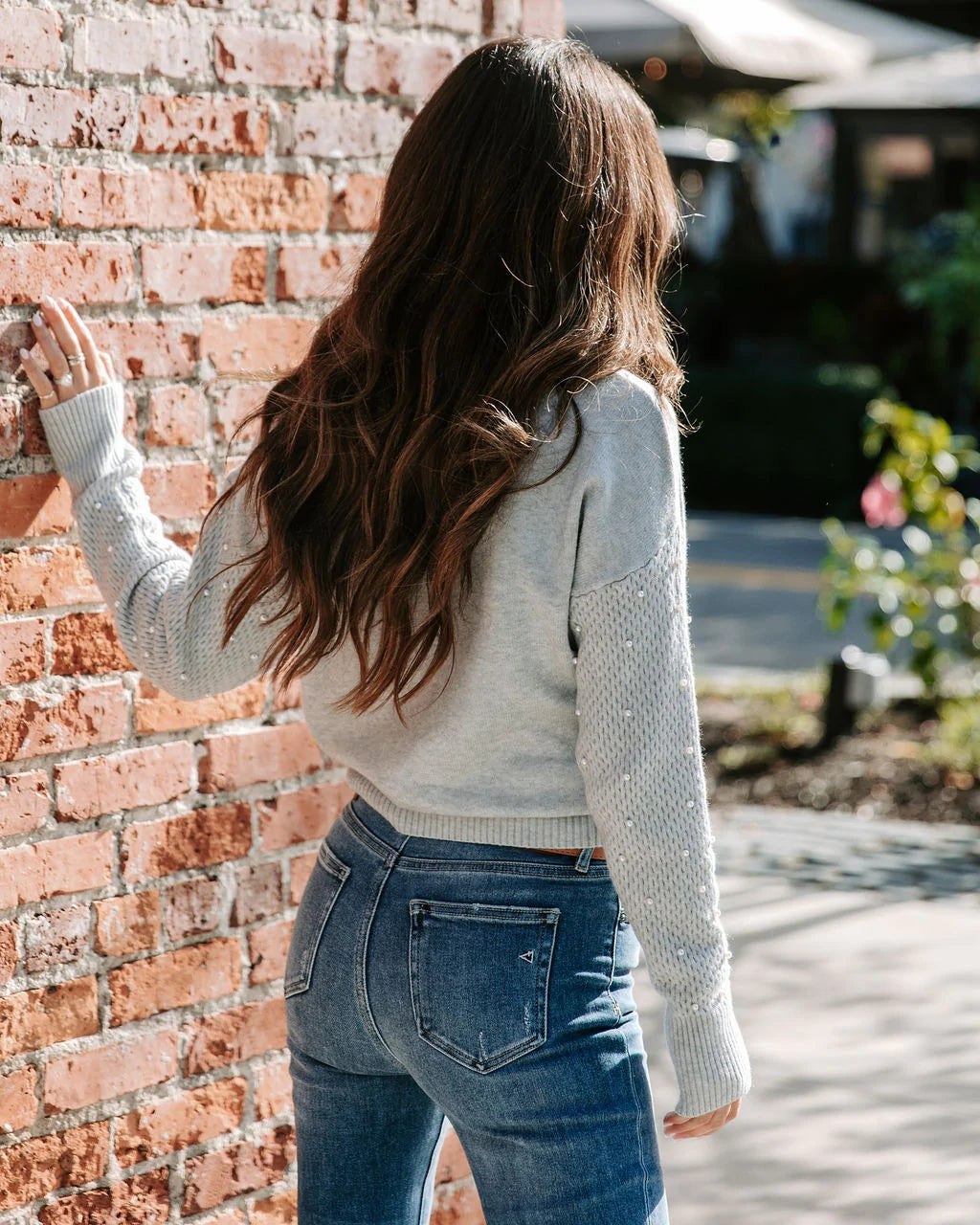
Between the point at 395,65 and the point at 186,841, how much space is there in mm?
1157

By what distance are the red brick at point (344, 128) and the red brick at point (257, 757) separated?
0.82 meters

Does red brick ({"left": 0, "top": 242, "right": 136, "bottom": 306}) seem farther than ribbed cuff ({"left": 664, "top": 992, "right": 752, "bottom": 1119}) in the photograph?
Yes

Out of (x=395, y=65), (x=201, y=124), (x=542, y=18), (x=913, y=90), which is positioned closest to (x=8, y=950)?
(x=201, y=124)

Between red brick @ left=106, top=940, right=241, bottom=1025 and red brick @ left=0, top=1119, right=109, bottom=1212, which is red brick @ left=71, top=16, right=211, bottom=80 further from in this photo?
red brick @ left=0, top=1119, right=109, bottom=1212

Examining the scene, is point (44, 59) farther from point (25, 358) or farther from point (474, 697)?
point (474, 697)

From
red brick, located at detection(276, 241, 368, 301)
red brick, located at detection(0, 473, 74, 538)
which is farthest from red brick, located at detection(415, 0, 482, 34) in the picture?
red brick, located at detection(0, 473, 74, 538)

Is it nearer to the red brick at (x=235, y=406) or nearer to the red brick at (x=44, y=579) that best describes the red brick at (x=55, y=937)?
the red brick at (x=44, y=579)

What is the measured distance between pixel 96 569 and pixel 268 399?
1.04 ft

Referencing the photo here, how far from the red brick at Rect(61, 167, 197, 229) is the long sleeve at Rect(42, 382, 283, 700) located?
0.22 meters

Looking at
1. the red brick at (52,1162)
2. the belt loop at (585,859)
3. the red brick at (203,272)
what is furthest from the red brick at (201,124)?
the red brick at (52,1162)

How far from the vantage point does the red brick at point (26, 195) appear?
193cm

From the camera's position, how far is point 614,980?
1.71 meters

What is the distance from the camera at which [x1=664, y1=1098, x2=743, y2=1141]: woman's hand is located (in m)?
1.69

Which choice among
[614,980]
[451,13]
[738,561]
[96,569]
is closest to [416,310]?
[96,569]
